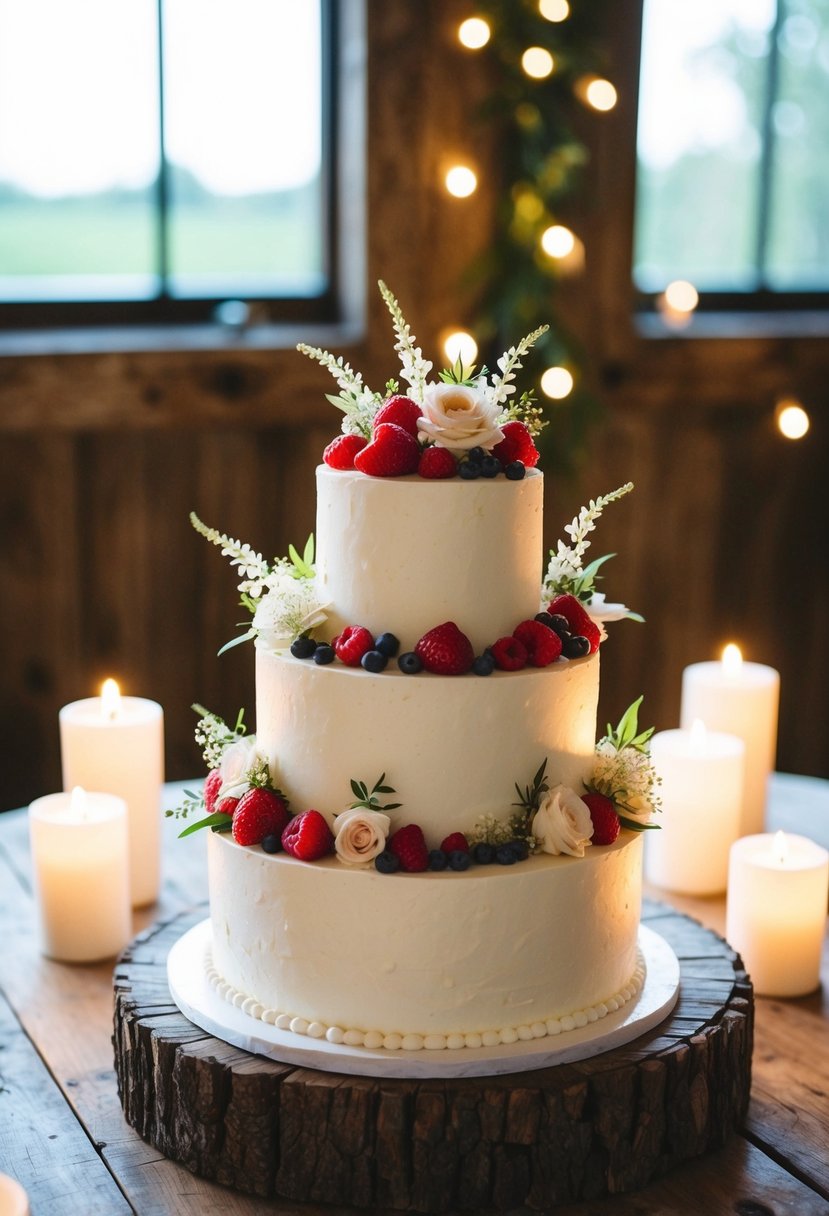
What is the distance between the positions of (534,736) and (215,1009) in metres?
0.48

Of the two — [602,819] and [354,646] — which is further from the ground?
[354,646]

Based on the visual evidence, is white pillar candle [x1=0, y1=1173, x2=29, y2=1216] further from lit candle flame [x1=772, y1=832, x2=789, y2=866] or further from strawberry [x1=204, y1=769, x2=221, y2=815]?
lit candle flame [x1=772, y1=832, x2=789, y2=866]

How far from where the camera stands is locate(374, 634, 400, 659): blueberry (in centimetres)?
164

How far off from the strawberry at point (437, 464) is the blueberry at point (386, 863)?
1.35 feet

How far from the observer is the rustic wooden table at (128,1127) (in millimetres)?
1537

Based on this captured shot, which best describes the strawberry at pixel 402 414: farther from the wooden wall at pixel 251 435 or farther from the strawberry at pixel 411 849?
the wooden wall at pixel 251 435

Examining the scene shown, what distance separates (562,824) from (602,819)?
74mm

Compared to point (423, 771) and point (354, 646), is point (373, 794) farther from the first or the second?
point (354, 646)

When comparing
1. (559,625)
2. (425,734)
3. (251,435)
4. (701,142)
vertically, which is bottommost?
(425,734)

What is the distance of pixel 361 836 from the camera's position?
1.62 meters

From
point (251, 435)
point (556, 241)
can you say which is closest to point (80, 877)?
point (251, 435)

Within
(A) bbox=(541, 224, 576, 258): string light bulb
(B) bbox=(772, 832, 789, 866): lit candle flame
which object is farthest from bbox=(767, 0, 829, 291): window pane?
(B) bbox=(772, 832, 789, 866): lit candle flame

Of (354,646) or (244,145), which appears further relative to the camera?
(244,145)

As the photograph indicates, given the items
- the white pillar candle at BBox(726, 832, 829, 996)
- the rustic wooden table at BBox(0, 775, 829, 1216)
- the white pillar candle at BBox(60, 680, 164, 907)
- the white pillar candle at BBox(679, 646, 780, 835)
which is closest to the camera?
the rustic wooden table at BBox(0, 775, 829, 1216)
